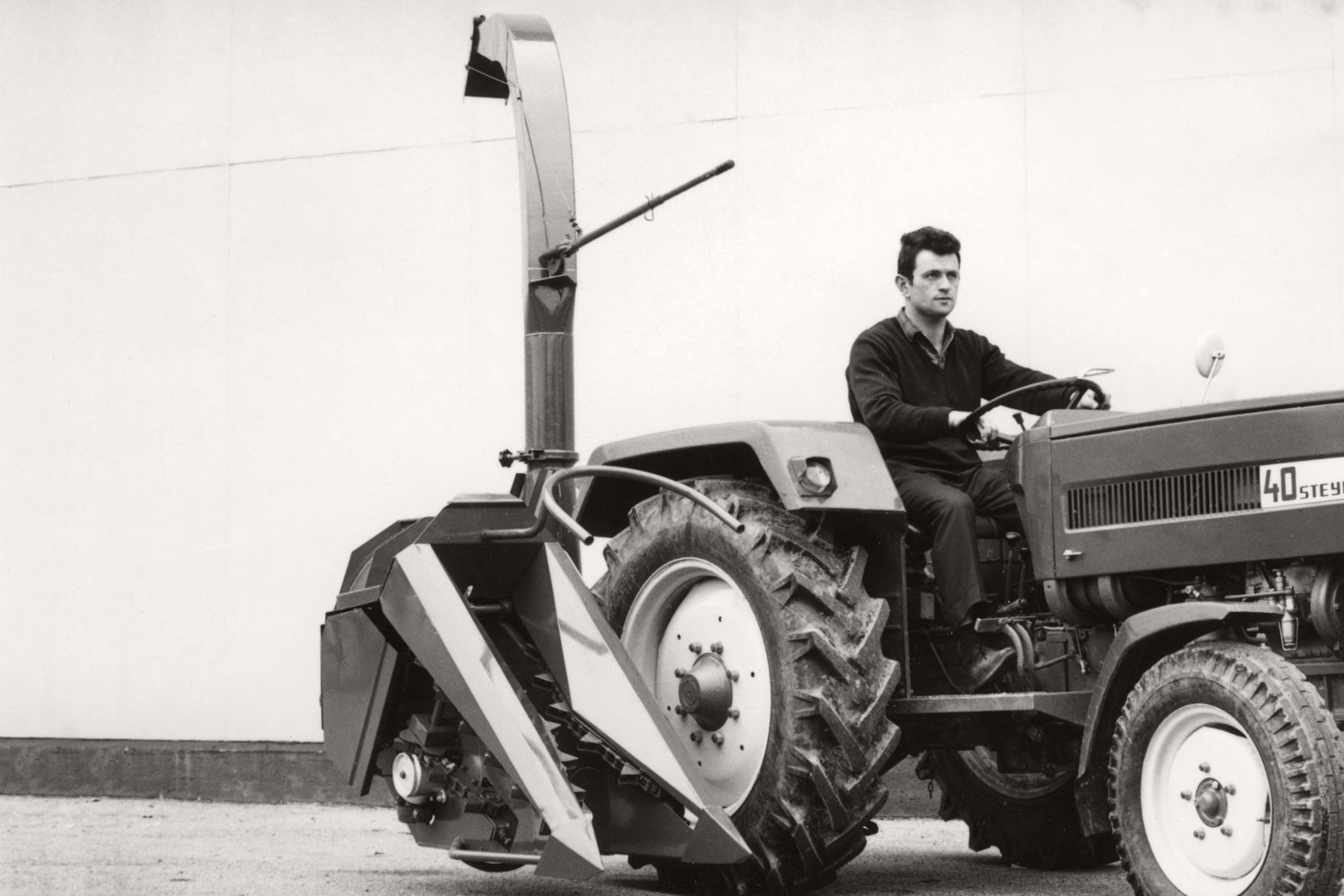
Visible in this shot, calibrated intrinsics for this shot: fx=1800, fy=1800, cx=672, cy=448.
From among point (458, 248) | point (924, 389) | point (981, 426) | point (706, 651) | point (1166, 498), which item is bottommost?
point (706, 651)

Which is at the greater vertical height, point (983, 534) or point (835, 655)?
point (983, 534)

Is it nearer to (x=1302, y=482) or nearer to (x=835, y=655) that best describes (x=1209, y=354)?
(x=1302, y=482)

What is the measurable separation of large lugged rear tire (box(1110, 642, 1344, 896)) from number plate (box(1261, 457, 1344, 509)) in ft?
1.34

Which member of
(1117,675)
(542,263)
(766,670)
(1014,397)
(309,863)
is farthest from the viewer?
(542,263)

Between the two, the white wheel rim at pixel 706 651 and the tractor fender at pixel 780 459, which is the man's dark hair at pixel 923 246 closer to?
the tractor fender at pixel 780 459

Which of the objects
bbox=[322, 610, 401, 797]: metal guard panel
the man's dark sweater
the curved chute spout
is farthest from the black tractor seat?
bbox=[322, 610, 401, 797]: metal guard panel

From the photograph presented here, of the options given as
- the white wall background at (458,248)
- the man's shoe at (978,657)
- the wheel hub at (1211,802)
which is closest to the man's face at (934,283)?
the man's shoe at (978,657)

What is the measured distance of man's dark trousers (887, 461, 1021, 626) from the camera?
16.3 feet

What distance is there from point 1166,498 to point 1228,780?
0.81 m

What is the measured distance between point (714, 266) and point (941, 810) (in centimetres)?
309

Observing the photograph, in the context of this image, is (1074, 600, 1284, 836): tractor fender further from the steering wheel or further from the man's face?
the man's face

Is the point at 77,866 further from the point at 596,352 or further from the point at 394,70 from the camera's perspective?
the point at 394,70

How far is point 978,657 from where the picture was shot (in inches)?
200

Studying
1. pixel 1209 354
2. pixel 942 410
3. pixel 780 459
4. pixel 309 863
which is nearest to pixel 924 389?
pixel 942 410
